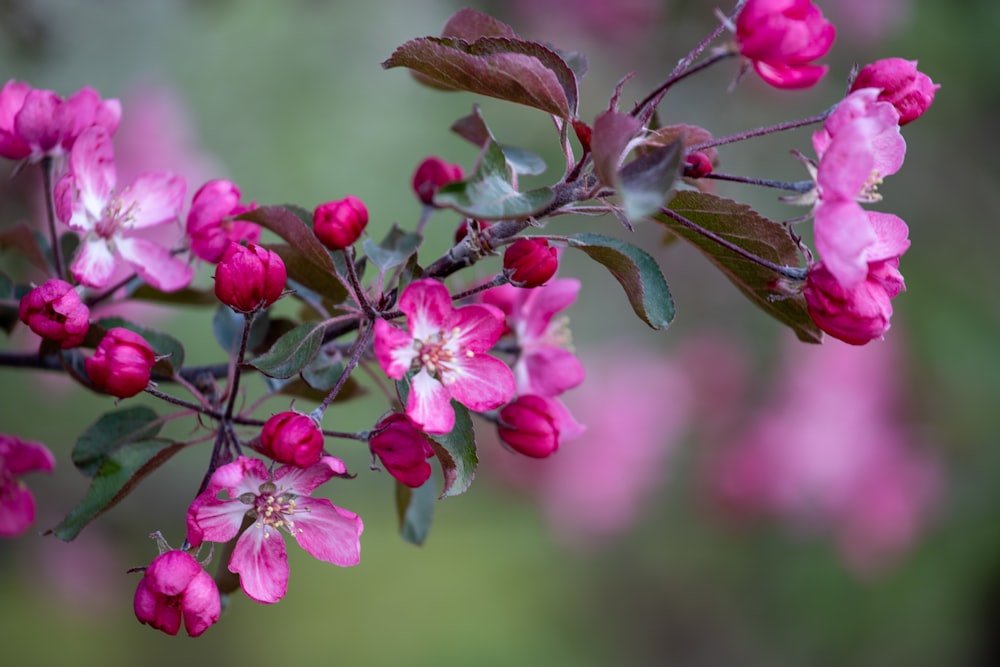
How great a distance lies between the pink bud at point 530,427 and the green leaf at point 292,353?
22 cm

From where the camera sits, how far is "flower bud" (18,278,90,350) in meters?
0.79

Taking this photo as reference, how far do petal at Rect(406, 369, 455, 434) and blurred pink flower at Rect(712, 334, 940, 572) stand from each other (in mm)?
2292

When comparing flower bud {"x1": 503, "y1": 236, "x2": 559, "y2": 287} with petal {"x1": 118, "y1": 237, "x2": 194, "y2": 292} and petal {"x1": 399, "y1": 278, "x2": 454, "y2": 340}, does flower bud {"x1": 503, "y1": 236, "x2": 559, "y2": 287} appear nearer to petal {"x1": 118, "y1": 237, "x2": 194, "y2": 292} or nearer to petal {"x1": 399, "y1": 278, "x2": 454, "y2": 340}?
petal {"x1": 399, "y1": 278, "x2": 454, "y2": 340}

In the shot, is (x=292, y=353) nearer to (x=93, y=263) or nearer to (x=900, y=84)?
(x=93, y=263)

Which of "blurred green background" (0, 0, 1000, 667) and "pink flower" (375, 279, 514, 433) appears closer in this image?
"pink flower" (375, 279, 514, 433)

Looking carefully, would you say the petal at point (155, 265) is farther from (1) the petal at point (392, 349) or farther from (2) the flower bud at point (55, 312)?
(1) the petal at point (392, 349)

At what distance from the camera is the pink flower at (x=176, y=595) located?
737 millimetres

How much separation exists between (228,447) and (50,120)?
0.38m

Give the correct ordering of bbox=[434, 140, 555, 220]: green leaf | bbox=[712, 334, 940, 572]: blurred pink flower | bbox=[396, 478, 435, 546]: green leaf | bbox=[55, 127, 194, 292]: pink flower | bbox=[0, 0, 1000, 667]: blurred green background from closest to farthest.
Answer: bbox=[434, 140, 555, 220]: green leaf < bbox=[55, 127, 194, 292]: pink flower < bbox=[396, 478, 435, 546]: green leaf < bbox=[0, 0, 1000, 667]: blurred green background < bbox=[712, 334, 940, 572]: blurred pink flower

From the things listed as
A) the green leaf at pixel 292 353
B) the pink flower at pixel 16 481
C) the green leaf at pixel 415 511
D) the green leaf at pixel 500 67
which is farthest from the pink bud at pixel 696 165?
the pink flower at pixel 16 481

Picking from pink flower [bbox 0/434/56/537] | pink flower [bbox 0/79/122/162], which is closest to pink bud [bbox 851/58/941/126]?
pink flower [bbox 0/79/122/162]

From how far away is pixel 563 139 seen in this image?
2.64 ft

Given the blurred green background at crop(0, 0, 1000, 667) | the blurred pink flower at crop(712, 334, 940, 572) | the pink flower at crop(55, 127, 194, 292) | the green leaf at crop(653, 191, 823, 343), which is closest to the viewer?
the green leaf at crop(653, 191, 823, 343)

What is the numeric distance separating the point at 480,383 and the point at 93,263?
0.40 meters
